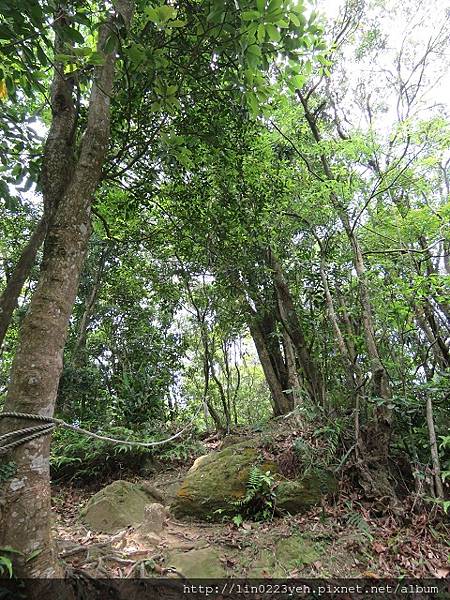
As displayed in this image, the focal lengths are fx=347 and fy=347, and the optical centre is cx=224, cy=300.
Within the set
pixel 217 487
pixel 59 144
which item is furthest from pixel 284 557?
pixel 59 144

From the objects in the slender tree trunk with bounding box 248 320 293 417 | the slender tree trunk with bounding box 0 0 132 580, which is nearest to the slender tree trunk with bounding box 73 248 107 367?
the slender tree trunk with bounding box 248 320 293 417

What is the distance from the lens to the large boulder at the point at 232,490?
3.95 metres

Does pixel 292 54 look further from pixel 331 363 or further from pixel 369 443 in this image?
pixel 331 363

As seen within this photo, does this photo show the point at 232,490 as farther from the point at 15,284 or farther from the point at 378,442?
the point at 15,284

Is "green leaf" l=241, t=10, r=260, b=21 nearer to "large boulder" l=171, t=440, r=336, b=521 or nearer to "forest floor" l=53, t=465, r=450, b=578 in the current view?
"forest floor" l=53, t=465, r=450, b=578

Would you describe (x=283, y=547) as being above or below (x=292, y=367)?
below

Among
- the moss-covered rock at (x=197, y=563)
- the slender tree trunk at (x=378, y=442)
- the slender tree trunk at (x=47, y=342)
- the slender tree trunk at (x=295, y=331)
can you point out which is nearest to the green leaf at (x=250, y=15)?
the slender tree trunk at (x=47, y=342)

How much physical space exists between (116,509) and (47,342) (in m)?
2.54

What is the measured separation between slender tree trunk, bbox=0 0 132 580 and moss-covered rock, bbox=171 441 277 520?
7.37 feet

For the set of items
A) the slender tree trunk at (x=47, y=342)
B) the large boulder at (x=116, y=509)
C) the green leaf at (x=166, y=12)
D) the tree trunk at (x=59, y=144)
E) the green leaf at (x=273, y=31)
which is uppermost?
the green leaf at (x=166, y=12)

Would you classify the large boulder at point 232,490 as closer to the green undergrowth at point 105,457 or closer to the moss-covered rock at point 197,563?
the moss-covered rock at point 197,563

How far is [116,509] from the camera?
3.79 meters

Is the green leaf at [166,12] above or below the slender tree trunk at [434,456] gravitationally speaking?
above

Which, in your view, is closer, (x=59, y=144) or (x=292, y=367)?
(x=59, y=144)
